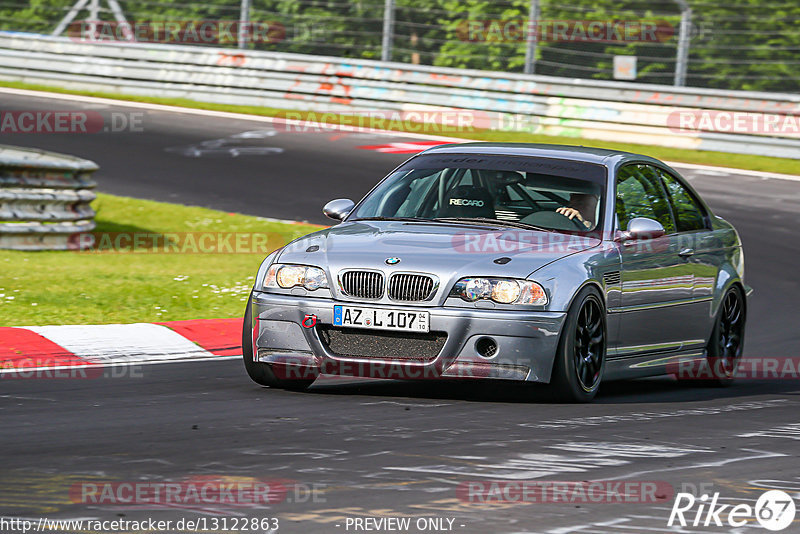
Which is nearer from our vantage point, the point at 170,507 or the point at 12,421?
the point at 170,507

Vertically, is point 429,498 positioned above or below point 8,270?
above

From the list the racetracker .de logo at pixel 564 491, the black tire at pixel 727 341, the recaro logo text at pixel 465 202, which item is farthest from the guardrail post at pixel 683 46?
the racetracker .de logo at pixel 564 491

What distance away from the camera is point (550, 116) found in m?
23.2

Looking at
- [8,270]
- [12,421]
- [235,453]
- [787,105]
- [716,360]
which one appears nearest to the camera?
[235,453]

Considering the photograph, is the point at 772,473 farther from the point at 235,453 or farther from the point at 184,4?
the point at 184,4

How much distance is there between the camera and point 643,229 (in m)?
8.37

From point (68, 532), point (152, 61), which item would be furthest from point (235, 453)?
point (152, 61)

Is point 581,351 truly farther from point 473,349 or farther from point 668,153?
point 668,153

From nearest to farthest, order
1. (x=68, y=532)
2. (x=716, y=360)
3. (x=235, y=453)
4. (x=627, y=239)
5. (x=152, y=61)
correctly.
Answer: (x=68, y=532) → (x=235, y=453) → (x=627, y=239) → (x=716, y=360) → (x=152, y=61)

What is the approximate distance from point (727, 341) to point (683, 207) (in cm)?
97

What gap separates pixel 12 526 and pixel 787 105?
18.3 metres

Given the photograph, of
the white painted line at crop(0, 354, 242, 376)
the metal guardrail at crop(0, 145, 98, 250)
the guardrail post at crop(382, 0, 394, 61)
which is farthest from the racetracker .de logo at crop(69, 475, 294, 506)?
the guardrail post at crop(382, 0, 394, 61)

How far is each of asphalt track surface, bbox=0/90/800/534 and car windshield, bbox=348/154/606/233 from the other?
1.00 m

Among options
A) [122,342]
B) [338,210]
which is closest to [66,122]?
[122,342]
